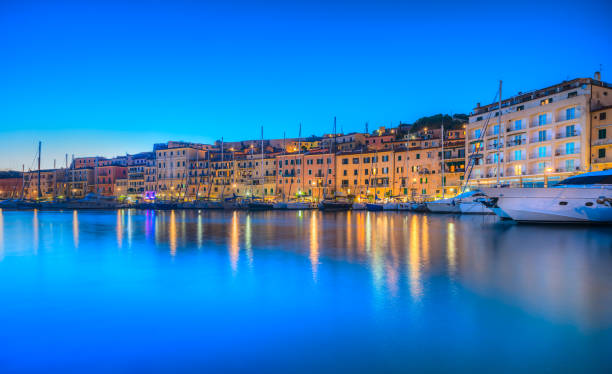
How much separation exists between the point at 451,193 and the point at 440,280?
55295 mm

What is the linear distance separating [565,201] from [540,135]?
996 inches

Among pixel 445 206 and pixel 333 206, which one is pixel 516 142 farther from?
pixel 333 206

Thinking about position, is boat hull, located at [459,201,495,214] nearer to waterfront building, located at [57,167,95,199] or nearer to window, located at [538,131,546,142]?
window, located at [538,131,546,142]

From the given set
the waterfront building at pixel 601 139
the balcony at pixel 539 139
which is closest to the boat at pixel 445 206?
the balcony at pixel 539 139

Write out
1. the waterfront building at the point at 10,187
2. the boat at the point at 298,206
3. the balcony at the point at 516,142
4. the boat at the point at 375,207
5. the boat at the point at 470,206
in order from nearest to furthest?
the boat at the point at 470,206 < the balcony at the point at 516,142 < the boat at the point at 375,207 < the boat at the point at 298,206 < the waterfront building at the point at 10,187

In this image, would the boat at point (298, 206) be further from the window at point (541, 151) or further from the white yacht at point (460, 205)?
the window at point (541, 151)

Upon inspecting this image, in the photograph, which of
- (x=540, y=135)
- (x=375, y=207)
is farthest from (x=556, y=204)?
(x=375, y=207)

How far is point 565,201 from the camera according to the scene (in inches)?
989

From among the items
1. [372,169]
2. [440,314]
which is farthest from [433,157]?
[440,314]

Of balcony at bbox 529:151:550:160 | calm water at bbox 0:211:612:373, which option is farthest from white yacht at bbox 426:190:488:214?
calm water at bbox 0:211:612:373

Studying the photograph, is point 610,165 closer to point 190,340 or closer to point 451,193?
point 451,193

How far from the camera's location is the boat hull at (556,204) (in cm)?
2444

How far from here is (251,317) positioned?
21.9 ft

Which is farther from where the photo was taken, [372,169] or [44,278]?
[372,169]
